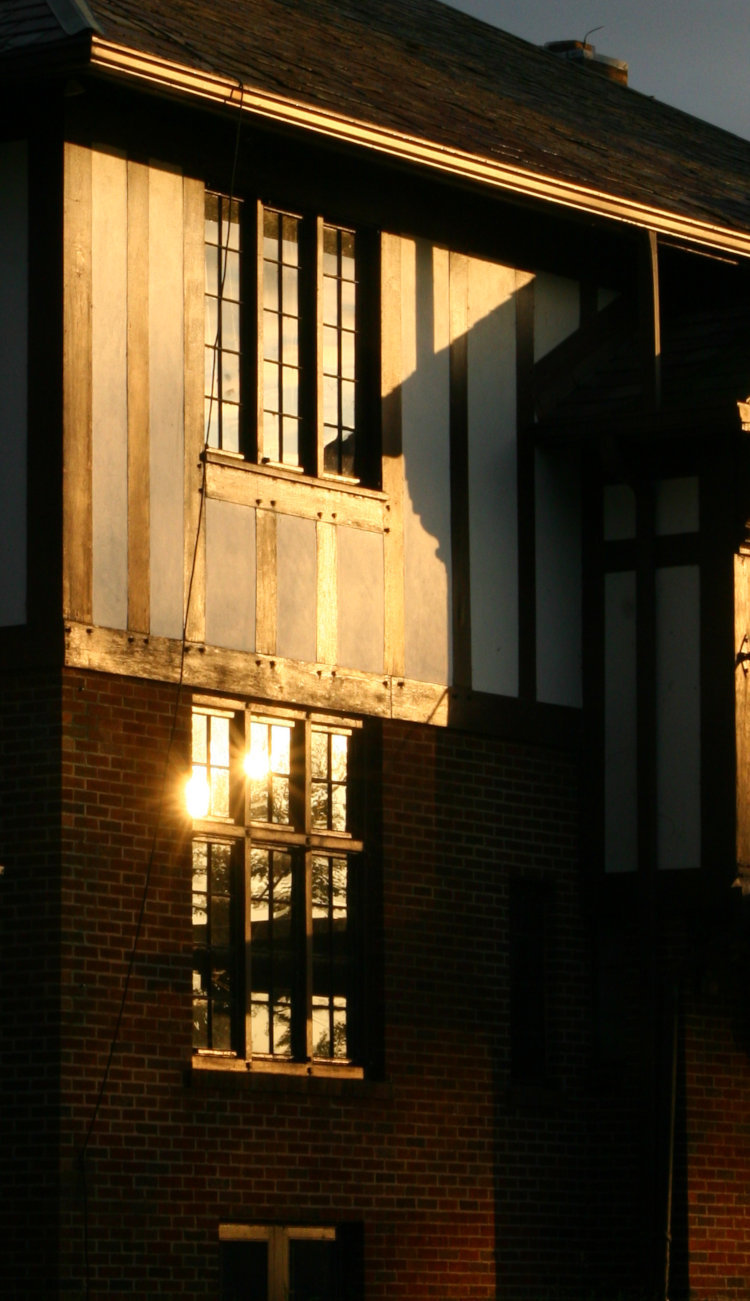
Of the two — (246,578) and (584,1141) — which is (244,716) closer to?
(246,578)

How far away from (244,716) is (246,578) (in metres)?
0.85

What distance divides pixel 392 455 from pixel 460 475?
26.2 inches

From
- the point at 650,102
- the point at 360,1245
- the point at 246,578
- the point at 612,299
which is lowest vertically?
the point at 360,1245

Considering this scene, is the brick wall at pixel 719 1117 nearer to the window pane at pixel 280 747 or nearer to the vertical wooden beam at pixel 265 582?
the window pane at pixel 280 747

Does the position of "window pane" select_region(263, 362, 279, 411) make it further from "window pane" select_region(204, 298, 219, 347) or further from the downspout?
the downspout

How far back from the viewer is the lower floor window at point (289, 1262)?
1570cm

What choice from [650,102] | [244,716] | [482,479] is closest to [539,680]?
[482,479]

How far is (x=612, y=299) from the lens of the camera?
63.2 feet

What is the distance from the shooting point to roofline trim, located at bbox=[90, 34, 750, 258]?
15023mm

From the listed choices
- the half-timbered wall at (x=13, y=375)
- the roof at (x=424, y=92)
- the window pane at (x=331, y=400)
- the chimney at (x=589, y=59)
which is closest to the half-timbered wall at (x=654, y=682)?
the roof at (x=424, y=92)

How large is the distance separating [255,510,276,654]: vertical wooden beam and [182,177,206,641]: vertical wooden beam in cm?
46

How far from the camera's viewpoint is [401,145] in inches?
651

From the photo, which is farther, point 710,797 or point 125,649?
point 710,797

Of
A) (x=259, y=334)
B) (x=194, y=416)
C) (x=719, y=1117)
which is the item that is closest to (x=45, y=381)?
(x=194, y=416)
